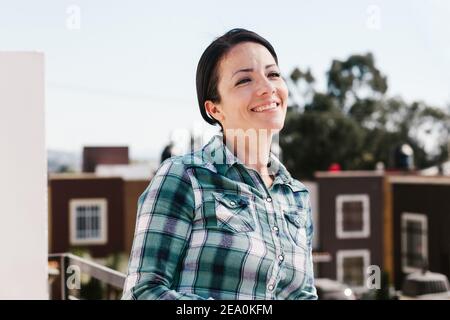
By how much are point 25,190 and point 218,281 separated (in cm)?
61

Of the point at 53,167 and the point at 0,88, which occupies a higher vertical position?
the point at 0,88

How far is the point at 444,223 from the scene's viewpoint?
21.5 ft

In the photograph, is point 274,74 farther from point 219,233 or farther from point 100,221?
point 100,221

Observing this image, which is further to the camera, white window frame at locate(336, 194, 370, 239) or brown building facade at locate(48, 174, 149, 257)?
white window frame at locate(336, 194, 370, 239)

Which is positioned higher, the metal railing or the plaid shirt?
the plaid shirt

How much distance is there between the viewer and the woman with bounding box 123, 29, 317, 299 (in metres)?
1.27

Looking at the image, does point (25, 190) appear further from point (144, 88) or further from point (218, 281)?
point (218, 281)

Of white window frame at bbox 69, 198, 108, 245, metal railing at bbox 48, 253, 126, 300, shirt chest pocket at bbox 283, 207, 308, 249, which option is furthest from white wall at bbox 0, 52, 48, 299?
white window frame at bbox 69, 198, 108, 245

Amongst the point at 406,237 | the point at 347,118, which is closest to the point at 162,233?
the point at 347,118

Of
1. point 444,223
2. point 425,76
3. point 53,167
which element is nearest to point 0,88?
point 53,167

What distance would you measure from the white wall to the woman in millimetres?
422

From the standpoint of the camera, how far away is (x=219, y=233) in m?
1.34

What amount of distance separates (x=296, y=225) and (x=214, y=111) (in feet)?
1.04

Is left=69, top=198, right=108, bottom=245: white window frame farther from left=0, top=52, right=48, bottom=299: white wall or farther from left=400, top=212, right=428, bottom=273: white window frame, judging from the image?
left=400, top=212, right=428, bottom=273: white window frame
